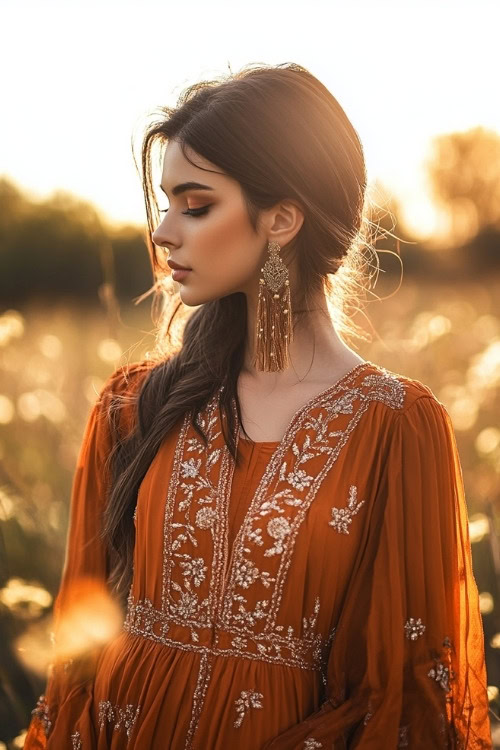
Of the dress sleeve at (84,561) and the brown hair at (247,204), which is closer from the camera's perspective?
the brown hair at (247,204)

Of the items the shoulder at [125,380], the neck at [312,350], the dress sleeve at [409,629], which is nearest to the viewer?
the dress sleeve at [409,629]

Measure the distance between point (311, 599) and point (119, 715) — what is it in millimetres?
545

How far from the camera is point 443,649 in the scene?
2.04 meters

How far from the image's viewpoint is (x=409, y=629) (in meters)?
2.03

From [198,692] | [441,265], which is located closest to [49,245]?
[441,265]

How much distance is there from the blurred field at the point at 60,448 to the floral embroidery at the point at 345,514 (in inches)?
23.7

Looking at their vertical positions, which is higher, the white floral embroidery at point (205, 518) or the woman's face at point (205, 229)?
the woman's face at point (205, 229)

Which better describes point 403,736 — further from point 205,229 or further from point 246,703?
point 205,229

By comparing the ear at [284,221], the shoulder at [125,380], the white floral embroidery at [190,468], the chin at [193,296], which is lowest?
the white floral embroidery at [190,468]

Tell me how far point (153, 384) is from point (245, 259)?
48 cm

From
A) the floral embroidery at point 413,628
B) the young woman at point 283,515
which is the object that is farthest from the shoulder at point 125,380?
the floral embroidery at point 413,628

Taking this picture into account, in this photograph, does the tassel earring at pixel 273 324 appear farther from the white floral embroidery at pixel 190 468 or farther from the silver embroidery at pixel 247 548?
the white floral embroidery at pixel 190 468

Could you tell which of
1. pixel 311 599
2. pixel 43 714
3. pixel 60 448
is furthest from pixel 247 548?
pixel 60 448

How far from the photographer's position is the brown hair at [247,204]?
2078mm
